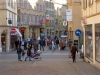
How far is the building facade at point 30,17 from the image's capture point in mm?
61522

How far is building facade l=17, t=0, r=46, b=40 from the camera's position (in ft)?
202

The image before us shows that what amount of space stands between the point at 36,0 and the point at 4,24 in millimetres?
34305

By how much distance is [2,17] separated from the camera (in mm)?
38406

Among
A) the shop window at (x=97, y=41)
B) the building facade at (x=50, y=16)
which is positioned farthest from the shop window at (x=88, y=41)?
the building facade at (x=50, y=16)

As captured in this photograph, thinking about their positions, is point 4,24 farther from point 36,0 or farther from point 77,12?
point 36,0

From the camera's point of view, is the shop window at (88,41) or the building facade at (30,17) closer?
the shop window at (88,41)

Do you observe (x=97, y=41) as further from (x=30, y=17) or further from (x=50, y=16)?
(x=50, y=16)

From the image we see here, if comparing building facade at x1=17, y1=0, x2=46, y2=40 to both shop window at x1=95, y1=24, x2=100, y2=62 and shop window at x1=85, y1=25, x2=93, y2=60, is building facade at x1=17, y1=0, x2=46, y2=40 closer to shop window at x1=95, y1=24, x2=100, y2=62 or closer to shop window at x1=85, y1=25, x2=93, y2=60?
shop window at x1=85, y1=25, x2=93, y2=60

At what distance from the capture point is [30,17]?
67.4 metres

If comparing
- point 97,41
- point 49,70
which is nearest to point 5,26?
point 97,41

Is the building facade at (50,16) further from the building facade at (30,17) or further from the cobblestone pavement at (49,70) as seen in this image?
the cobblestone pavement at (49,70)

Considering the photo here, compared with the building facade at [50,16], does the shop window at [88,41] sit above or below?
below

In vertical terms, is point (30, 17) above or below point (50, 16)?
below

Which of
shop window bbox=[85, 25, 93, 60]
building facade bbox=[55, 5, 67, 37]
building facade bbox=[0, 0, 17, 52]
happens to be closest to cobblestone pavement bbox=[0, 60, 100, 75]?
shop window bbox=[85, 25, 93, 60]
